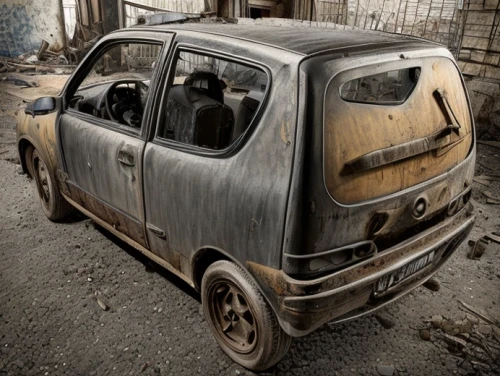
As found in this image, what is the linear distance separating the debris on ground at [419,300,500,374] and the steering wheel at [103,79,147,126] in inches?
98.7

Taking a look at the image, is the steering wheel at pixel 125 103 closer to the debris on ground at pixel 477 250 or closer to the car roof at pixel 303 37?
the car roof at pixel 303 37

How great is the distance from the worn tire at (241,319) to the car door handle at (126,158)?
2.83 ft

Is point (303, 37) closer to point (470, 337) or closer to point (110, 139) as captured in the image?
point (110, 139)

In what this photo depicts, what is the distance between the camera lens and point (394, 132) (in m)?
1.99

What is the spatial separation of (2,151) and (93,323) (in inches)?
165

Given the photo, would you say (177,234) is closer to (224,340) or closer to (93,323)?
(224,340)

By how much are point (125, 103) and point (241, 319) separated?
199 cm

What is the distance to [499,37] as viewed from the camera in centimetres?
720

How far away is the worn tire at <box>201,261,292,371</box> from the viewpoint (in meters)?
2.07

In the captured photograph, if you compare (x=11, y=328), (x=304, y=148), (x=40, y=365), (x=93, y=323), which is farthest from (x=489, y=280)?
(x=11, y=328)

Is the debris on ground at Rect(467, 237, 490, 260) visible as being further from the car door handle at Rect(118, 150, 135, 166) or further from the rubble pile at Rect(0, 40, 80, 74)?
the rubble pile at Rect(0, 40, 80, 74)

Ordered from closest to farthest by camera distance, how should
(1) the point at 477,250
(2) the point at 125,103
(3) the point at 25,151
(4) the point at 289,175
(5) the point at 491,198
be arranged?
(4) the point at 289,175 → (2) the point at 125,103 → (1) the point at 477,250 → (3) the point at 25,151 → (5) the point at 491,198

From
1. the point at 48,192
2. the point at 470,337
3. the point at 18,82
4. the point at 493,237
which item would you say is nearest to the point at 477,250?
the point at 493,237

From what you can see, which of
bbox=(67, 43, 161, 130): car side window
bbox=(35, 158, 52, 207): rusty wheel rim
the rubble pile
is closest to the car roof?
bbox=(67, 43, 161, 130): car side window
